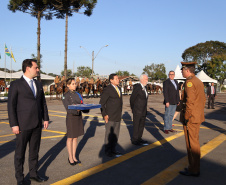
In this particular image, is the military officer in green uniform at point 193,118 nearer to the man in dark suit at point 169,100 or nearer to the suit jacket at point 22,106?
the suit jacket at point 22,106

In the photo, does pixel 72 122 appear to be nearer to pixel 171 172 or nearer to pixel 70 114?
pixel 70 114

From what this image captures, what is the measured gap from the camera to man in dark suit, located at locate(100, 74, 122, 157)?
5230 mm

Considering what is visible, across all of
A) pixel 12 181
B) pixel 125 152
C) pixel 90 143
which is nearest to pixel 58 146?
pixel 90 143

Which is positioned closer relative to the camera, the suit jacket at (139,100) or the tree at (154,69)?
the suit jacket at (139,100)

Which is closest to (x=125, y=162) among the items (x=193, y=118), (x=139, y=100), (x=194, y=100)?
(x=193, y=118)

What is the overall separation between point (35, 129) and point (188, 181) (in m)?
2.69

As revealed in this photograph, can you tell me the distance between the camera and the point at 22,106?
3492mm

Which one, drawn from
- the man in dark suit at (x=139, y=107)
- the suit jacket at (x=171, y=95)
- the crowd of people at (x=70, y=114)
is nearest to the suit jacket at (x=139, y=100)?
the man in dark suit at (x=139, y=107)

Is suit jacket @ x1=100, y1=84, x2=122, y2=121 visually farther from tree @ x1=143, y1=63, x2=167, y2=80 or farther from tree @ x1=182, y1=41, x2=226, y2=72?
tree @ x1=143, y1=63, x2=167, y2=80

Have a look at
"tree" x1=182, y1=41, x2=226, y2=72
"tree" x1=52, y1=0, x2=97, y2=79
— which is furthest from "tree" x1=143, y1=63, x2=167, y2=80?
"tree" x1=52, y1=0, x2=97, y2=79

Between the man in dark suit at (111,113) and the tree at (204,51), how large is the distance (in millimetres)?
62060

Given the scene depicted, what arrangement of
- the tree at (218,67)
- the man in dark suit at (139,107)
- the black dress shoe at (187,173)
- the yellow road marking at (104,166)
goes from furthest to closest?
1. the tree at (218,67)
2. the man in dark suit at (139,107)
3. the black dress shoe at (187,173)
4. the yellow road marking at (104,166)

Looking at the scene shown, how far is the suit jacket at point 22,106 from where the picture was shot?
134 inches

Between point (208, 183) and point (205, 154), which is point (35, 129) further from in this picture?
point (205, 154)
